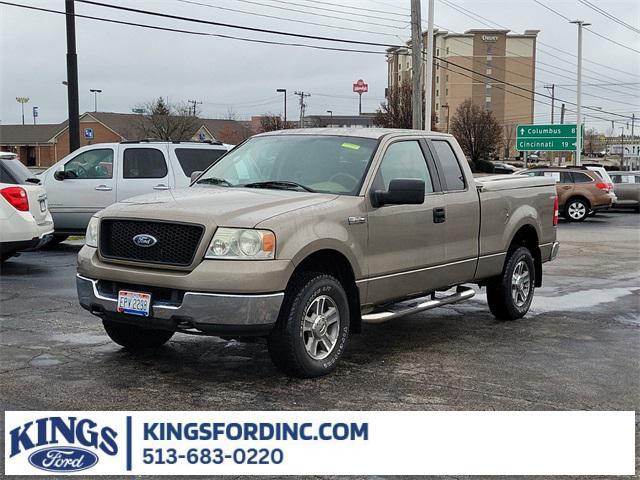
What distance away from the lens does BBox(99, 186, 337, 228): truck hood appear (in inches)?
230

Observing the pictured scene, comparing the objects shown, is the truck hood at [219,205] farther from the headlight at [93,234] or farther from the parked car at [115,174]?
the parked car at [115,174]

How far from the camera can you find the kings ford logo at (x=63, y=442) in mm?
4484

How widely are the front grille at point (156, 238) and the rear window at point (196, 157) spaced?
805 cm

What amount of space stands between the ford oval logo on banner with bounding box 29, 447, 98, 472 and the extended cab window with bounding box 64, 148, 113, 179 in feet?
33.6

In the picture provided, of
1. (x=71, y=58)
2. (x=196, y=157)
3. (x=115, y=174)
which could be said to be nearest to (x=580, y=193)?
(x=196, y=157)

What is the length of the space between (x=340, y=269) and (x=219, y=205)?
111 centimetres

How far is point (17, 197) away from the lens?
433 inches

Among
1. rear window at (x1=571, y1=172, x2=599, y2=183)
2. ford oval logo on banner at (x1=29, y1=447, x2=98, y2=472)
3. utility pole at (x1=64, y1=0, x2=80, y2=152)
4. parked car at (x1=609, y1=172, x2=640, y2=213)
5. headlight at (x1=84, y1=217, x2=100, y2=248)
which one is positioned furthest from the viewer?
parked car at (x1=609, y1=172, x2=640, y2=213)

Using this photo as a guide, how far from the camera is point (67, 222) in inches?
567

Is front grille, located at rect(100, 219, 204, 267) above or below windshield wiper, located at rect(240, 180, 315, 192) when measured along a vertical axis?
below

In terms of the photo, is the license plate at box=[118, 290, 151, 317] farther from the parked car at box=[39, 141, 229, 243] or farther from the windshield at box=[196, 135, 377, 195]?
the parked car at box=[39, 141, 229, 243]

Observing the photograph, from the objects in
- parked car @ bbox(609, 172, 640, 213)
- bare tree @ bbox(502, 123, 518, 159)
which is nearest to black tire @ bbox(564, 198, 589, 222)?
parked car @ bbox(609, 172, 640, 213)

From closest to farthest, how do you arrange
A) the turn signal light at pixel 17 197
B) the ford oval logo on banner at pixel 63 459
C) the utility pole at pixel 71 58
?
1. the ford oval logo on banner at pixel 63 459
2. the turn signal light at pixel 17 197
3. the utility pole at pixel 71 58

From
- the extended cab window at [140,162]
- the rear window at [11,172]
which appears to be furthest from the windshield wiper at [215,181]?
the extended cab window at [140,162]
